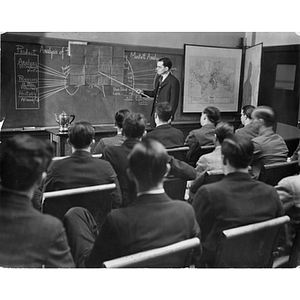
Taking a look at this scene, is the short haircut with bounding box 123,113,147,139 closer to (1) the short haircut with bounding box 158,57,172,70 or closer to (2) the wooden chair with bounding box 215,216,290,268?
(1) the short haircut with bounding box 158,57,172,70

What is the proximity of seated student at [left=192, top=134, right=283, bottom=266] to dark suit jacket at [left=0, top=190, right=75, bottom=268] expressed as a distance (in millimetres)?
691

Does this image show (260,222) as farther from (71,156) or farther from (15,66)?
(15,66)

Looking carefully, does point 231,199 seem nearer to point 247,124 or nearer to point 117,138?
point 247,124

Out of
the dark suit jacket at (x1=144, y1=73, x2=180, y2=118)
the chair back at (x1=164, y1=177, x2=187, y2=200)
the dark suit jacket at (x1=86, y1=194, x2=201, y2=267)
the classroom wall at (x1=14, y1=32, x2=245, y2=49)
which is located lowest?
the dark suit jacket at (x1=86, y1=194, x2=201, y2=267)

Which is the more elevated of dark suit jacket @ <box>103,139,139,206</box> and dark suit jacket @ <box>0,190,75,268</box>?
dark suit jacket @ <box>103,139,139,206</box>

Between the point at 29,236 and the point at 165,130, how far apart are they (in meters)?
0.85

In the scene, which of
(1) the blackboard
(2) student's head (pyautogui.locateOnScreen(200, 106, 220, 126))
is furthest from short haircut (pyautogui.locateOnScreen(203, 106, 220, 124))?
(1) the blackboard

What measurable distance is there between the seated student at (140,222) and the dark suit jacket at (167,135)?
0.13ft

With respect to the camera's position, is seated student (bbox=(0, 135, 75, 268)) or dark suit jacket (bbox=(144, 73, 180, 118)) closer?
seated student (bbox=(0, 135, 75, 268))

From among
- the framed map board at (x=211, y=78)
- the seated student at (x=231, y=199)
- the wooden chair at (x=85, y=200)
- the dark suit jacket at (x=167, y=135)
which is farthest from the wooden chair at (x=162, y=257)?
the framed map board at (x=211, y=78)

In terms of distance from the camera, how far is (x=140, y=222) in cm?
180

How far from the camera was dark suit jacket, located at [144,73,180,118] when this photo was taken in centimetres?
196

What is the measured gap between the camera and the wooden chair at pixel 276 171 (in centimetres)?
199

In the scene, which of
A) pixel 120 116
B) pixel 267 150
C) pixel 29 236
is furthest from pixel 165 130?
pixel 29 236
